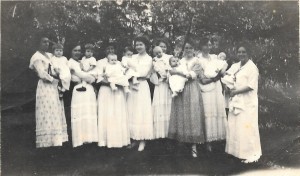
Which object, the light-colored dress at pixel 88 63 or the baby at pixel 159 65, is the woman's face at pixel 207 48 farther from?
the light-colored dress at pixel 88 63

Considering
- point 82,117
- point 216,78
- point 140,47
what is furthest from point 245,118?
point 82,117

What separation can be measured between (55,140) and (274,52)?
259 centimetres

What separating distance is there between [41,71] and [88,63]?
1.63ft

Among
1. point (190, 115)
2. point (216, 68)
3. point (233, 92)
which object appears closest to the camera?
point (190, 115)

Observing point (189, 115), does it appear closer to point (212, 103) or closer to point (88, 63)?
point (212, 103)

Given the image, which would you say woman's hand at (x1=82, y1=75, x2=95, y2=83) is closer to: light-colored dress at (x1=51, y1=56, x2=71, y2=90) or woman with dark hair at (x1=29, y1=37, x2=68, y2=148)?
light-colored dress at (x1=51, y1=56, x2=71, y2=90)

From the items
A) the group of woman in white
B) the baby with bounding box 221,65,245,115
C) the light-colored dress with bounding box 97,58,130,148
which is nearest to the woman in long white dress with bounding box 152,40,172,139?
the group of woman in white

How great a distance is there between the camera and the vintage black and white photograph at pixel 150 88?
3627 mm

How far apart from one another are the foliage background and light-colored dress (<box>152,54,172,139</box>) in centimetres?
40

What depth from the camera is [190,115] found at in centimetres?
354

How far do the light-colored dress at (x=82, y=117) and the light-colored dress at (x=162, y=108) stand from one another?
2.17 feet

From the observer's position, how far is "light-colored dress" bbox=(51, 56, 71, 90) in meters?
3.62

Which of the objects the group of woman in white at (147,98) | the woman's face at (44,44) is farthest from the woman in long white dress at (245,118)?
the woman's face at (44,44)

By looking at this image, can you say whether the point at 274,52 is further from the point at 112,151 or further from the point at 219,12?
the point at 112,151
